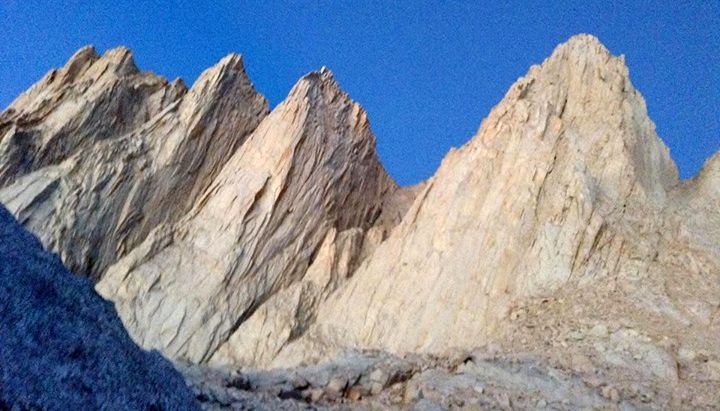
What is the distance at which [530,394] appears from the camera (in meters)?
15.8

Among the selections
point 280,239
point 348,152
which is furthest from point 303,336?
point 348,152

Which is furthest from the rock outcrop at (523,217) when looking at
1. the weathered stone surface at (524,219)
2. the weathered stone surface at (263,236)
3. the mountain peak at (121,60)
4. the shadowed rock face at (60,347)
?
the mountain peak at (121,60)

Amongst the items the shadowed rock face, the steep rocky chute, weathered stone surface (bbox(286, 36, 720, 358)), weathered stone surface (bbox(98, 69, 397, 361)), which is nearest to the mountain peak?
the steep rocky chute

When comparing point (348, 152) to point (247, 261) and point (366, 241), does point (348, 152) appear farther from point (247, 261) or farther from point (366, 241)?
point (247, 261)

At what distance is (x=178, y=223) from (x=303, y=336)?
815 cm

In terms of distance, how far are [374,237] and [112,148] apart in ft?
39.5

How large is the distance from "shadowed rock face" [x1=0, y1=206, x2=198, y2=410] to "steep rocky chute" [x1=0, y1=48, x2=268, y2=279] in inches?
806

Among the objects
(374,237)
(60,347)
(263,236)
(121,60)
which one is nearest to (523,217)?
(374,237)

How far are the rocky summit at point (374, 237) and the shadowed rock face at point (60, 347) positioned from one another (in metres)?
4.90

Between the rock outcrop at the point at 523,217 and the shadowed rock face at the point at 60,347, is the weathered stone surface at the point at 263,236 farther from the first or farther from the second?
the shadowed rock face at the point at 60,347

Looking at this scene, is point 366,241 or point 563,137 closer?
point 563,137

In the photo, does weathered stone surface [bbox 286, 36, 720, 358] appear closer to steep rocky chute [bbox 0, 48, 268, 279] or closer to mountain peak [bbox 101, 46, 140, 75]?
steep rocky chute [bbox 0, 48, 268, 279]

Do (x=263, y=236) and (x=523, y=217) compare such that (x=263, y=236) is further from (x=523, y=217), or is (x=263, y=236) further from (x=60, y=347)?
(x=60, y=347)

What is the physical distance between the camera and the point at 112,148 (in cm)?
3269
